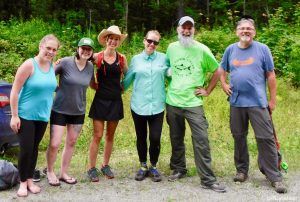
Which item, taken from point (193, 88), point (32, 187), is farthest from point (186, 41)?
point (32, 187)

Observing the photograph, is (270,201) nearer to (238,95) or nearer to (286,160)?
(238,95)

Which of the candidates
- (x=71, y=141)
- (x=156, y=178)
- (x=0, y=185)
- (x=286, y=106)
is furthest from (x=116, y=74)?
(x=286, y=106)

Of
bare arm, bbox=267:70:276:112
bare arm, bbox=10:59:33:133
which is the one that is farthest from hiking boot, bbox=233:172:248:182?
bare arm, bbox=10:59:33:133

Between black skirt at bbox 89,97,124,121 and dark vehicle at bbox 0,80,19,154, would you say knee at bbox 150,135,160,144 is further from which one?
dark vehicle at bbox 0,80,19,154

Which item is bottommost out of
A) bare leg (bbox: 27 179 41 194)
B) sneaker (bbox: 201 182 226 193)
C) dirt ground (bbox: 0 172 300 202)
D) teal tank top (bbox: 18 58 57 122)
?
dirt ground (bbox: 0 172 300 202)

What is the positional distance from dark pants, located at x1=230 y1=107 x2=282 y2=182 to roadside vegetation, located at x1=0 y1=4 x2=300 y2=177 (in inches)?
27.5

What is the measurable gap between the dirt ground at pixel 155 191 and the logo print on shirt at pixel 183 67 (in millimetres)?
1507

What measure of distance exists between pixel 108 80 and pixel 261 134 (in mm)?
2138

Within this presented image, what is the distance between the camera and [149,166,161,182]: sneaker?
6270 millimetres

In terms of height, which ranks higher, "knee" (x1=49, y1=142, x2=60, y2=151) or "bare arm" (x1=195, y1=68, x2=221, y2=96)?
"bare arm" (x1=195, y1=68, x2=221, y2=96)

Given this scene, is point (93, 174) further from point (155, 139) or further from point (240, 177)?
point (240, 177)

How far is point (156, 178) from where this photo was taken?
6.27 meters

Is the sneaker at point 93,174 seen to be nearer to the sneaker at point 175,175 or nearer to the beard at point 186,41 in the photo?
the sneaker at point 175,175

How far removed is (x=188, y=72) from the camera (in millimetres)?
5988
